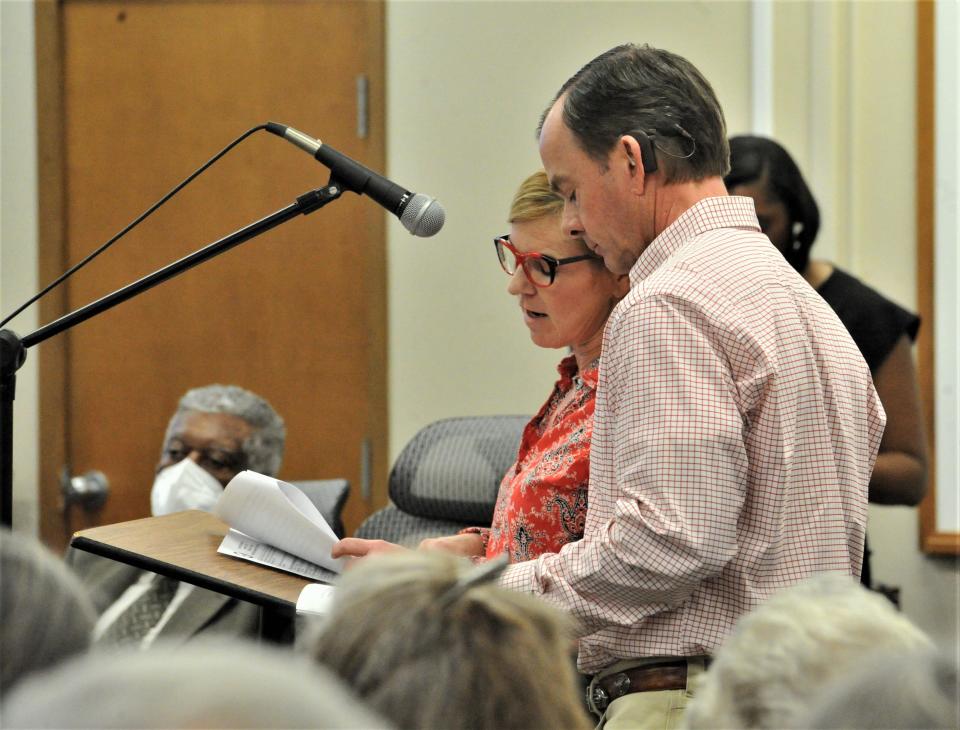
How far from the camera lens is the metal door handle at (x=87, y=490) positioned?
11.1 ft

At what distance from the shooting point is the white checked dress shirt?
1302mm

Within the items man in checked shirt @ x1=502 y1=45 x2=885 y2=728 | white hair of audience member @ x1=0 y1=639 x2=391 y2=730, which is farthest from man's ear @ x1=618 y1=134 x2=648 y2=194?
white hair of audience member @ x1=0 y1=639 x2=391 y2=730

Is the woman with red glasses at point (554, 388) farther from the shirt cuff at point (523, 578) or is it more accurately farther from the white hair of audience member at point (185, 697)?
the white hair of audience member at point (185, 697)

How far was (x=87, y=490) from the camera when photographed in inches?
134

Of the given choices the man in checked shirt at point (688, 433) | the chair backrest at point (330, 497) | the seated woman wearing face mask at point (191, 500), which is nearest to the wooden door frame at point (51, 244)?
the seated woman wearing face mask at point (191, 500)

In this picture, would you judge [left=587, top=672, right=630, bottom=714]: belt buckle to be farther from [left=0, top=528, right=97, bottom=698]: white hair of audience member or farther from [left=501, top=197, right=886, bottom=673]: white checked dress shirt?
[left=0, top=528, right=97, bottom=698]: white hair of audience member

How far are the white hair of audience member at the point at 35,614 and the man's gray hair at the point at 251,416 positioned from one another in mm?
2211

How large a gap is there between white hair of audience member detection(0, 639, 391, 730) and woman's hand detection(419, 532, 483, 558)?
120 centimetres

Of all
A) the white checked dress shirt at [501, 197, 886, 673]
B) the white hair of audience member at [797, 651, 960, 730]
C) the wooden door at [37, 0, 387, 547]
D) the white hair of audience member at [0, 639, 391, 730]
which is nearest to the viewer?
the white hair of audience member at [0, 639, 391, 730]

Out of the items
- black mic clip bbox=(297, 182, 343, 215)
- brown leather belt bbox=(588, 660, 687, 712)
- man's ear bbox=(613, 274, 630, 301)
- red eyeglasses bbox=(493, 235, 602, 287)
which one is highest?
black mic clip bbox=(297, 182, 343, 215)

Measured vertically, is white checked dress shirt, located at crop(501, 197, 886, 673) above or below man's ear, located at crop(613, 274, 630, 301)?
below

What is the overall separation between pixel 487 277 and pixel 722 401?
2021 millimetres

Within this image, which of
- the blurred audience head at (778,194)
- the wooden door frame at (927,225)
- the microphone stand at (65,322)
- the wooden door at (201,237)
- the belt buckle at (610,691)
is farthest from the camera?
the wooden door at (201,237)

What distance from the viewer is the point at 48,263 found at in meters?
3.38
